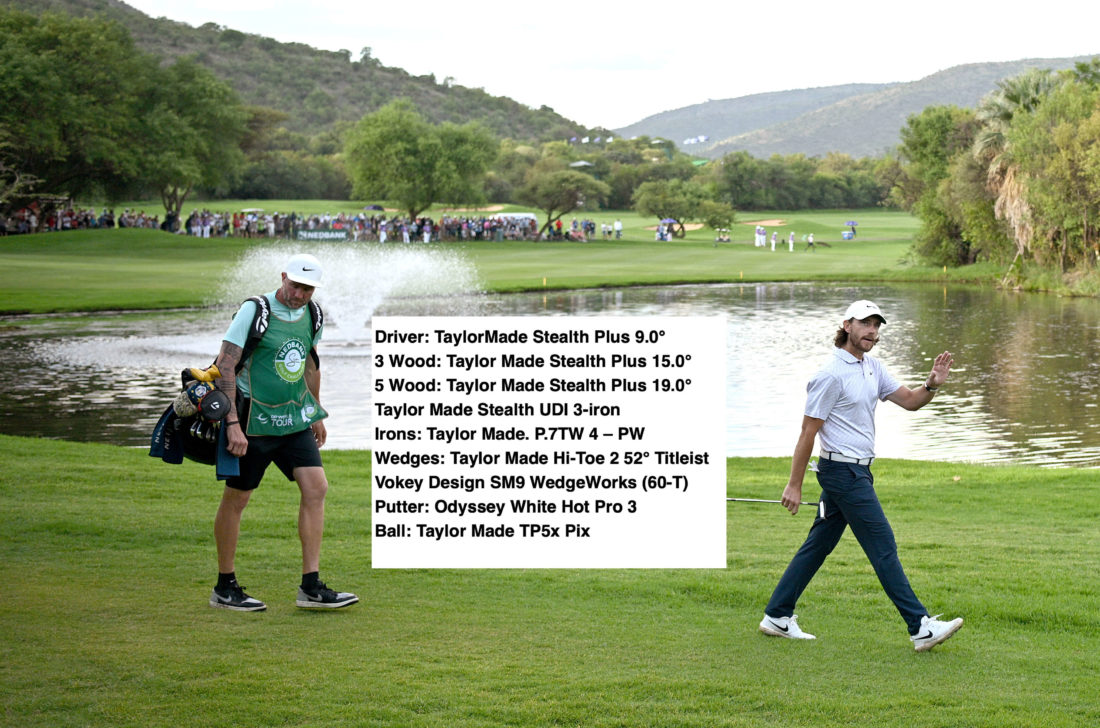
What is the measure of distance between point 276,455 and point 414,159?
326 feet

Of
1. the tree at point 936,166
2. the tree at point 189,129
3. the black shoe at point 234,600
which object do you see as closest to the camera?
the black shoe at point 234,600

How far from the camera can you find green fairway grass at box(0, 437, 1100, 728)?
6.11m

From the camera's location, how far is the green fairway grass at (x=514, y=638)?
20.0ft

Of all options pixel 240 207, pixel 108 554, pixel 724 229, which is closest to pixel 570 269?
pixel 724 229

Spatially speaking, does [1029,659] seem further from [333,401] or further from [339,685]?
[333,401]

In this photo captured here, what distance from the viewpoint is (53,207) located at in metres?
89.3

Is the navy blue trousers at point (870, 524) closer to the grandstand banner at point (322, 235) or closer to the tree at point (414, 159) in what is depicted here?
the grandstand banner at point (322, 235)

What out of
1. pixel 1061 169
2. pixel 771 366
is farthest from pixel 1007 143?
pixel 771 366

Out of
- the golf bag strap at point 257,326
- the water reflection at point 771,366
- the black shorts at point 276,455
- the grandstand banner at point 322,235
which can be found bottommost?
the water reflection at point 771,366

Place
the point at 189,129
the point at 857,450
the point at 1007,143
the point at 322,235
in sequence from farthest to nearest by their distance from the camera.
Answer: the point at 189,129
the point at 322,235
the point at 1007,143
the point at 857,450

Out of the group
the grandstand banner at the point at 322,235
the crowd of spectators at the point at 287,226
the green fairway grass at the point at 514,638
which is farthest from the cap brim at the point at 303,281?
the grandstand banner at the point at 322,235

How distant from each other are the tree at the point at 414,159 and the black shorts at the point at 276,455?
9872 centimetres

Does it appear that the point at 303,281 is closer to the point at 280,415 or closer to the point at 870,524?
the point at 280,415

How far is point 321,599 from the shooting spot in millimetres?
7918
